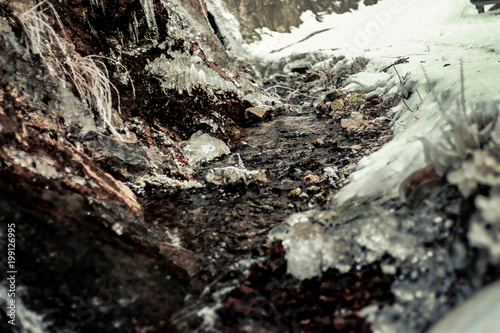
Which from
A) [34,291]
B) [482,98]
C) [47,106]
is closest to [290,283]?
[34,291]

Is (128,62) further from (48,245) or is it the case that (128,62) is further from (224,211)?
(48,245)

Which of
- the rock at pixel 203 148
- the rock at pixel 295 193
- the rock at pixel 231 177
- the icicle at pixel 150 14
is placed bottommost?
the rock at pixel 295 193

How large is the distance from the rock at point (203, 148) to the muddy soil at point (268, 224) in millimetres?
159

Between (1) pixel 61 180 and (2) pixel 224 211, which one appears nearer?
(1) pixel 61 180

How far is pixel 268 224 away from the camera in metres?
1.95

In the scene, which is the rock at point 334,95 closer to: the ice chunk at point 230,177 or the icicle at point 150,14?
the ice chunk at point 230,177

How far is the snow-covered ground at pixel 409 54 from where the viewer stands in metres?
1.81

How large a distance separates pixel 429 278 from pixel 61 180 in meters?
1.86

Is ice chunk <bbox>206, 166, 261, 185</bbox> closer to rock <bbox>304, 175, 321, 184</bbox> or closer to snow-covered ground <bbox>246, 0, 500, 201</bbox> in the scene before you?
rock <bbox>304, 175, 321, 184</bbox>

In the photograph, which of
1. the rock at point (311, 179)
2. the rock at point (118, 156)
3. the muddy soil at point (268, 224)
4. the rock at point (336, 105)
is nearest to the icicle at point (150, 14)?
the rock at point (118, 156)

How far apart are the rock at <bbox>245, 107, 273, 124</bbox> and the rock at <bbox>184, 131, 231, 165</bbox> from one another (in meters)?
1.15

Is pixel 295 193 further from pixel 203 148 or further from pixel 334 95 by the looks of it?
pixel 334 95

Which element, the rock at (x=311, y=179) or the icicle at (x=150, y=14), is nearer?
the rock at (x=311, y=179)

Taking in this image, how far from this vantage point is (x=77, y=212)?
1.35m
